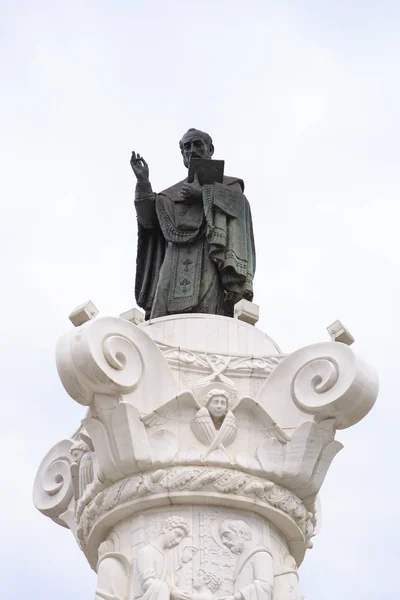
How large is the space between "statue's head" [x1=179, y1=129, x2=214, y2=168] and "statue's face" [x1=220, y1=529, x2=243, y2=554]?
6.51 metres

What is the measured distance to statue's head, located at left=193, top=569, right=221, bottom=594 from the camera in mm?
13859

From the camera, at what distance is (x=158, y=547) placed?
14172mm

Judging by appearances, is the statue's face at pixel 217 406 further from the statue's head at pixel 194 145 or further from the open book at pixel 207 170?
the statue's head at pixel 194 145

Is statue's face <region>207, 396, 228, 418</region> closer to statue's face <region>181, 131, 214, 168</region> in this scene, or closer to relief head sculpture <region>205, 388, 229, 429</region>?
relief head sculpture <region>205, 388, 229, 429</region>

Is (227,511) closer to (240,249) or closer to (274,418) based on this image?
(274,418)

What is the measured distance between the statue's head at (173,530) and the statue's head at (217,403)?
136 cm

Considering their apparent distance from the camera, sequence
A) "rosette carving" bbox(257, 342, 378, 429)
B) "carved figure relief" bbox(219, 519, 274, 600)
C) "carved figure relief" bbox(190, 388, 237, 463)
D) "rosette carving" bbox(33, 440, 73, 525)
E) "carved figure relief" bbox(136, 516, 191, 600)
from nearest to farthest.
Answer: "carved figure relief" bbox(136, 516, 191, 600), "carved figure relief" bbox(219, 519, 274, 600), "carved figure relief" bbox(190, 388, 237, 463), "rosette carving" bbox(257, 342, 378, 429), "rosette carving" bbox(33, 440, 73, 525)

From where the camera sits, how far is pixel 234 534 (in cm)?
1434

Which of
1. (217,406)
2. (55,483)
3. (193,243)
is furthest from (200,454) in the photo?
(193,243)

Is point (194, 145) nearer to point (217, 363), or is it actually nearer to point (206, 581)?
point (217, 363)

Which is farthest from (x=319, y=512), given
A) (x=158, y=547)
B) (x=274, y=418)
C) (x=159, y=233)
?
(x=159, y=233)

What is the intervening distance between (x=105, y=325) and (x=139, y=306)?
137 inches

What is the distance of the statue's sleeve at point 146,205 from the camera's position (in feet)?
60.2

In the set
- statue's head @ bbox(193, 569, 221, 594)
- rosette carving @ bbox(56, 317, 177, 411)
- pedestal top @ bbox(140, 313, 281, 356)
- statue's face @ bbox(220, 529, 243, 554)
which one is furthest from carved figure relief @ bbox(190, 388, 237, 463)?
statue's head @ bbox(193, 569, 221, 594)
